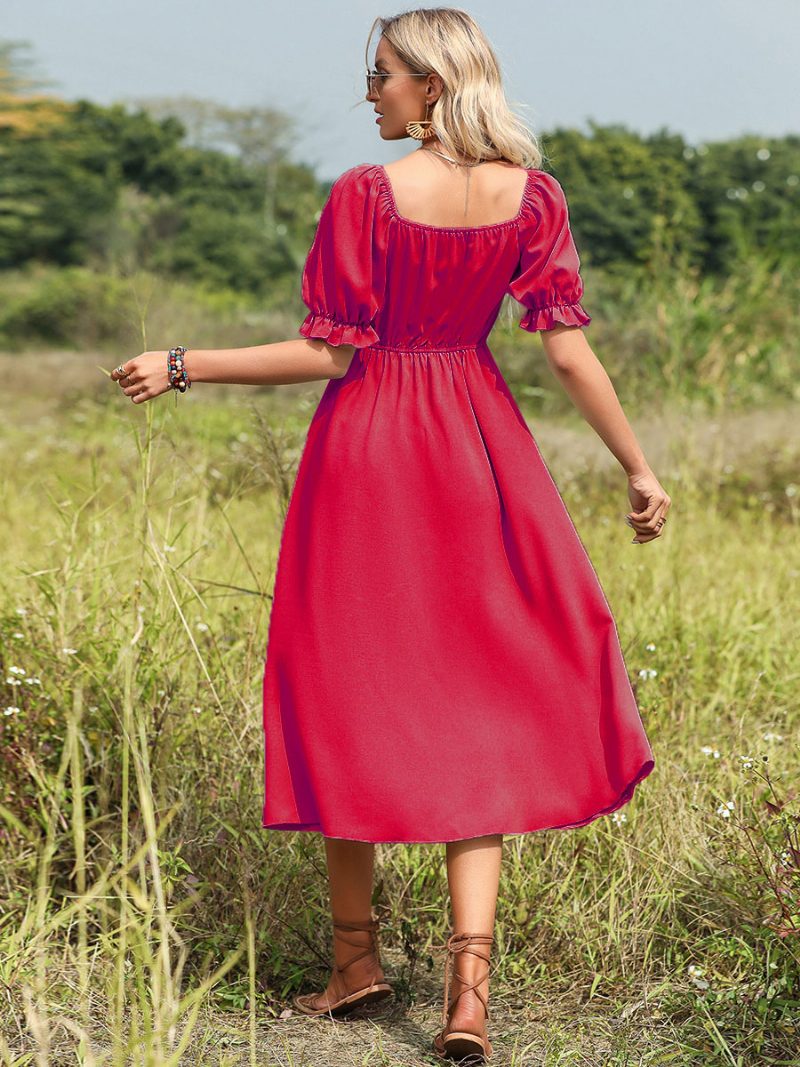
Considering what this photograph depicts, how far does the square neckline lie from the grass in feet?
2.47

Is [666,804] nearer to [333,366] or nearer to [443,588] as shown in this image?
[443,588]

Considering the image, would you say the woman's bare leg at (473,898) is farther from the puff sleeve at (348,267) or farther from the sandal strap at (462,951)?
the puff sleeve at (348,267)

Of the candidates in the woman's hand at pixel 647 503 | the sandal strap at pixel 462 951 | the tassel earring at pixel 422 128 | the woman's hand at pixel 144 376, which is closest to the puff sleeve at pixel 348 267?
the tassel earring at pixel 422 128

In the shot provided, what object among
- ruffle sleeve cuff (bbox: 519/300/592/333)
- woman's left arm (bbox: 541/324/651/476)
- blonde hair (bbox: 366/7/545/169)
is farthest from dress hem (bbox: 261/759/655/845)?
blonde hair (bbox: 366/7/545/169)

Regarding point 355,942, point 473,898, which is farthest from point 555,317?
point 355,942

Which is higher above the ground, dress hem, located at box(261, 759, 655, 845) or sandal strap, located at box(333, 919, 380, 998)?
dress hem, located at box(261, 759, 655, 845)

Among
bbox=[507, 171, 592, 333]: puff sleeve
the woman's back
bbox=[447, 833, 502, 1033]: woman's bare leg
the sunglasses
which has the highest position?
the sunglasses

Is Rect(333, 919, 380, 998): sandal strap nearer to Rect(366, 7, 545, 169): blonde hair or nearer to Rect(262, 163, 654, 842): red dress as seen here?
Rect(262, 163, 654, 842): red dress

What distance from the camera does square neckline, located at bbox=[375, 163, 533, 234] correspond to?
1991 millimetres

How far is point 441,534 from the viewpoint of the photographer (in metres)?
2.05

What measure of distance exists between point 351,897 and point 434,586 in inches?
22.2

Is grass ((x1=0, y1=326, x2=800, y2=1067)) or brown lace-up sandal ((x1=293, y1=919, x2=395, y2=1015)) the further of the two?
brown lace-up sandal ((x1=293, y1=919, x2=395, y2=1015))

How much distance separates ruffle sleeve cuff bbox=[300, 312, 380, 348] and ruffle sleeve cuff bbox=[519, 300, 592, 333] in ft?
0.84

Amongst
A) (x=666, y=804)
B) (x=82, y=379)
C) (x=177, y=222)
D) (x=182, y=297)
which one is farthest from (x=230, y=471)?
(x=177, y=222)
